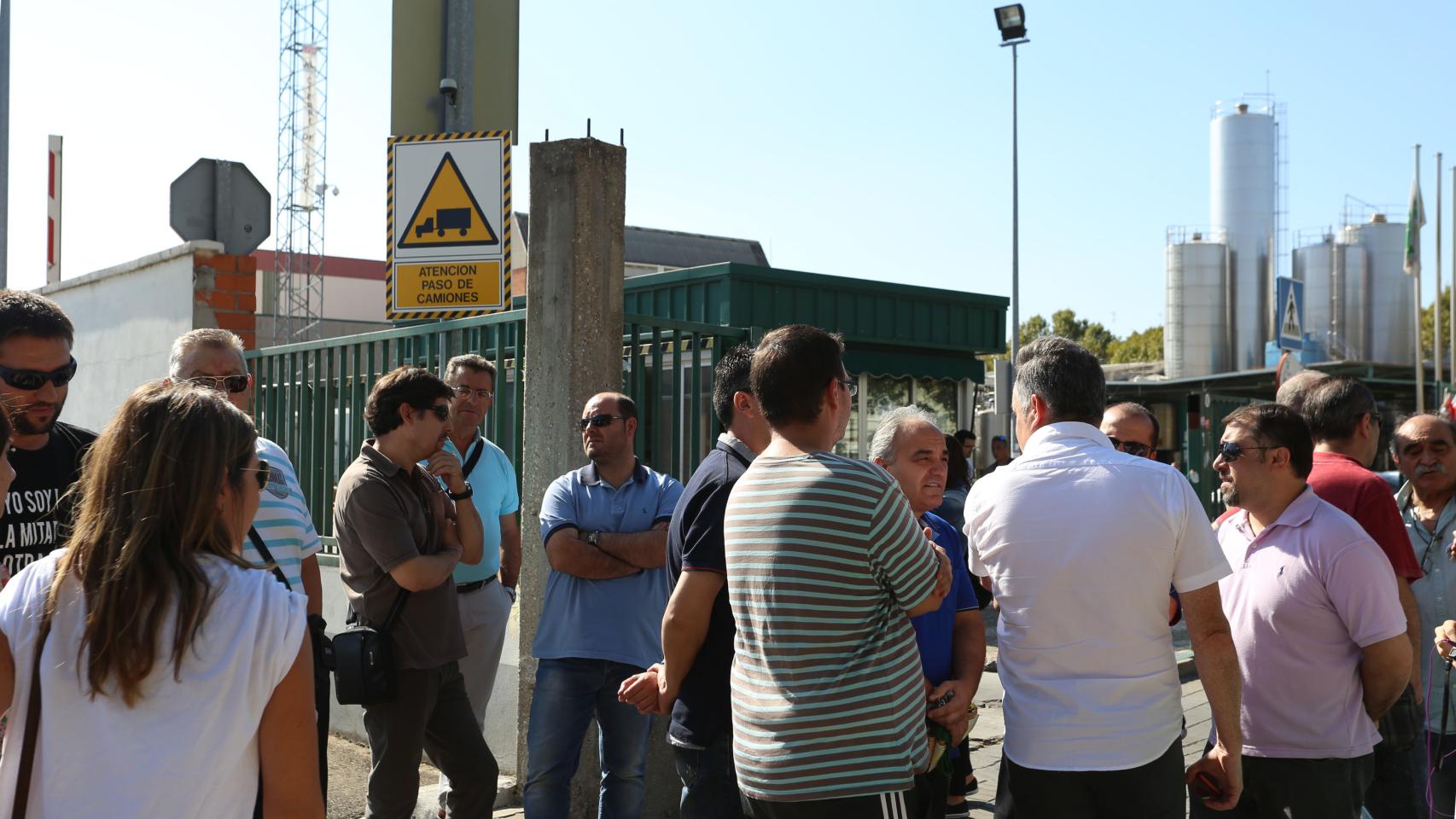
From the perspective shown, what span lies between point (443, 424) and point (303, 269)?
1699 inches

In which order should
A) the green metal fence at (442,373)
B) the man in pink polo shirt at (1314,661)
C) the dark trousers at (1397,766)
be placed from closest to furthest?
the man in pink polo shirt at (1314,661), the dark trousers at (1397,766), the green metal fence at (442,373)

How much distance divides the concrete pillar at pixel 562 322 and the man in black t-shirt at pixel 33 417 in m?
2.33

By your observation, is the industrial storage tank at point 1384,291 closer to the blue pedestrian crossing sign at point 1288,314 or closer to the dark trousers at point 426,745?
the blue pedestrian crossing sign at point 1288,314

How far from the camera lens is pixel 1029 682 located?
3.17 metres

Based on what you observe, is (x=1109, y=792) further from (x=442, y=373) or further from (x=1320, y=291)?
(x=1320, y=291)

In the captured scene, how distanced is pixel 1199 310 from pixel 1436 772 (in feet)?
154

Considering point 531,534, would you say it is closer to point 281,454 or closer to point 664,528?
point 664,528

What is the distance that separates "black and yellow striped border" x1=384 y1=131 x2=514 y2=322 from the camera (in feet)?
22.1

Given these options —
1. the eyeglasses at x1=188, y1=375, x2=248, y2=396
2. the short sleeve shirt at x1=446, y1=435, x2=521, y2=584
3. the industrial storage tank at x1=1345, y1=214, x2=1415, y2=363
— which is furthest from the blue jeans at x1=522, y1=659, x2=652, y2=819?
the industrial storage tank at x1=1345, y1=214, x2=1415, y2=363

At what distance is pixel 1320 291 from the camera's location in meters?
46.6

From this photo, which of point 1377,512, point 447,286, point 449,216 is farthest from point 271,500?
point 1377,512

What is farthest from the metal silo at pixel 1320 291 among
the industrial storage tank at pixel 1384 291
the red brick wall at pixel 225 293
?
the red brick wall at pixel 225 293

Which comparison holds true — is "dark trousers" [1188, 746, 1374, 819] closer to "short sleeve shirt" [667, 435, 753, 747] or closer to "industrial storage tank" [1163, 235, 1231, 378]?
"short sleeve shirt" [667, 435, 753, 747]

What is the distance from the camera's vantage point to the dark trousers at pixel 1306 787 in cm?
353
